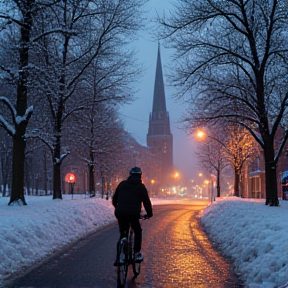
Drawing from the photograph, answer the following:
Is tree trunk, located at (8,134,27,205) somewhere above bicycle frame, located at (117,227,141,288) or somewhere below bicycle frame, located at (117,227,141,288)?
above

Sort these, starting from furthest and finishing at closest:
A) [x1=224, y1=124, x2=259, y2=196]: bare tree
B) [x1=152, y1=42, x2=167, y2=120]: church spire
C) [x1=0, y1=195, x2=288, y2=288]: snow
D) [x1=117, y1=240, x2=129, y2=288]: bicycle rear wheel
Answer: [x1=152, y1=42, x2=167, y2=120]: church spire → [x1=224, y1=124, x2=259, y2=196]: bare tree → [x1=0, y1=195, x2=288, y2=288]: snow → [x1=117, y1=240, x2=129, y2=288]: bicycle rear wheel

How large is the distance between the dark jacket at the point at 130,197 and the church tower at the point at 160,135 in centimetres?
10205

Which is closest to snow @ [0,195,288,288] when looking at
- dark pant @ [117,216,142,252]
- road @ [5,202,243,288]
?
road @ [5,202,243,288]

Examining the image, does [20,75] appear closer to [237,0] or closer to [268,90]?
[237,0]

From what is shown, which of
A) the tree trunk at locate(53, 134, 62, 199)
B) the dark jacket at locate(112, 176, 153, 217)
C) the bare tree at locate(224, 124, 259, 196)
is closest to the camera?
the dark jacket at locate(112, 176, 153, 217)

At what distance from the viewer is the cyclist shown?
6.79 m

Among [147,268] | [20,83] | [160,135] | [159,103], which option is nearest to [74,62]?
[20,83]

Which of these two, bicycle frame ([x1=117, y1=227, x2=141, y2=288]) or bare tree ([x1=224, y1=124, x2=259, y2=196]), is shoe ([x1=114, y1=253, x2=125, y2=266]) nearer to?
bicycle frame ([x1=117, y1=227, x2=141, y2=288])

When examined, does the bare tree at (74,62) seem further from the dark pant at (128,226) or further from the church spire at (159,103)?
the church spire at (159,103)

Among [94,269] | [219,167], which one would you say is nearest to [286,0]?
[94,269]

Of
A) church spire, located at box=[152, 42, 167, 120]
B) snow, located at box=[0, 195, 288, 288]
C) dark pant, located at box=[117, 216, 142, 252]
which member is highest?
church spire, located at box=[152, 42, 167, 120]

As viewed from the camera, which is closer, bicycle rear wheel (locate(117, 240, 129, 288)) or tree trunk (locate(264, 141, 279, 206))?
bicycle rear wheel (locate(117, 240, 129, 288))

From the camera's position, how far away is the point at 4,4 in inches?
616

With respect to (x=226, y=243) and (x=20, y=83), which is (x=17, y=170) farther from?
(x=226, y=243)
